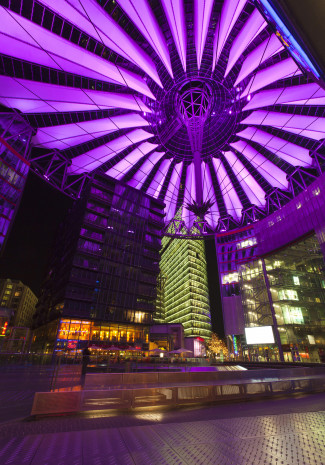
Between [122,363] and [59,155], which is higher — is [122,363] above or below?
below

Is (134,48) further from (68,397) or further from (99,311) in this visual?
(99,311)

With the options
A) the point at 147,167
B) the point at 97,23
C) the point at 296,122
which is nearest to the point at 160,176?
the point at 147,167

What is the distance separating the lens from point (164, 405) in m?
5.87

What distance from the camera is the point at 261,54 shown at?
24.0 metres

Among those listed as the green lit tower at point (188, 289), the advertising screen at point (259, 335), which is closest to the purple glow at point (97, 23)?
the advertising screen at point (259, 335)

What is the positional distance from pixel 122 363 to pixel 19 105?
104 ft

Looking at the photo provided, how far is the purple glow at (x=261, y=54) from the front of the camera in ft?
74.0

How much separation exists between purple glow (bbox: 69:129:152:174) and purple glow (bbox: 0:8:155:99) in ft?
31.7

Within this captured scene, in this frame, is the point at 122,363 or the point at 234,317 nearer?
the point at 122,363

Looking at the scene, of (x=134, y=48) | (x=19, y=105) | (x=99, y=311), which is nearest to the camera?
(x=134, y=48)

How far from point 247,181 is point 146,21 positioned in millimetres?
27911

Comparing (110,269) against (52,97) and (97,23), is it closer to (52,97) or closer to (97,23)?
(52,97)

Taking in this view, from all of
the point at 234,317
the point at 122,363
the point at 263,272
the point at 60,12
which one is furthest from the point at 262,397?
the point at 234,317

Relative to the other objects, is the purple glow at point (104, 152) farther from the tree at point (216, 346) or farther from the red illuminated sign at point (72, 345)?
the tree at point (216, 346)
